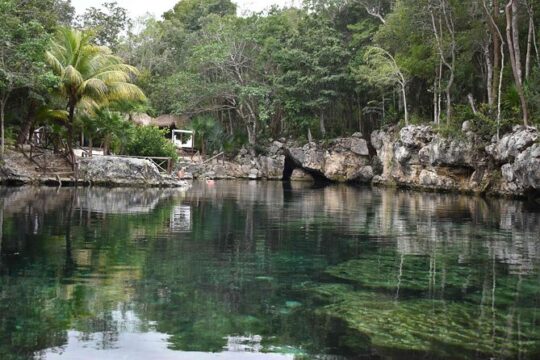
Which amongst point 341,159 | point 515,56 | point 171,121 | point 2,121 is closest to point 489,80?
point 515,56

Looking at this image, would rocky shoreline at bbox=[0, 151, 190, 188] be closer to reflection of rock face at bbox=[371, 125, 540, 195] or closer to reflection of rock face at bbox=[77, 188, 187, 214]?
reflection of rock face at bbox=[77, 188, 187, 214]

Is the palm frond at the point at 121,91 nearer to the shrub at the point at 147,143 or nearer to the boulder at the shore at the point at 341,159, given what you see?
the shrub at the point at 147,143

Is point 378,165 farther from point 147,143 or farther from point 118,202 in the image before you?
point 118,202

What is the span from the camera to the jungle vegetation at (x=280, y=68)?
24.7 meters

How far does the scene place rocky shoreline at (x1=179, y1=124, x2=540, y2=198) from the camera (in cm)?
2409

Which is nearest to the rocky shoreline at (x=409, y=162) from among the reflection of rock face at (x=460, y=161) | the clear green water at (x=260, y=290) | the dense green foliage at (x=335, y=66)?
the reflection of rock face at (x=460, y=161)

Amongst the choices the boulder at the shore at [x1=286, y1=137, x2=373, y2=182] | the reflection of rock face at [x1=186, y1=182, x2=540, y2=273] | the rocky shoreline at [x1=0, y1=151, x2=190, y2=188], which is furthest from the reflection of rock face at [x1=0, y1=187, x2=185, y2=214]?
the boulder at the shore at [x1=286, y1=137, x2=373, y2=182]

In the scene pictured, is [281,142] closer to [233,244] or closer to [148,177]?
[148,177]

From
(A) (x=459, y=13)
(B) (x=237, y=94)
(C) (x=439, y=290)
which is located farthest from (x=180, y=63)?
(C) (x=439, y=290)

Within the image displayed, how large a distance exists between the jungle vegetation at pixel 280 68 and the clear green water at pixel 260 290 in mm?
11962

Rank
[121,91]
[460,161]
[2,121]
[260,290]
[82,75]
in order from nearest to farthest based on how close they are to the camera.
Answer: [260,290] < [2,121] < [82,75] < [121,91] < [460,161]

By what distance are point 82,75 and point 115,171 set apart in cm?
474

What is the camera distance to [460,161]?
95.7ft

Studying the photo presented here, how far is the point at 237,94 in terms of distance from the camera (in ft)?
145
